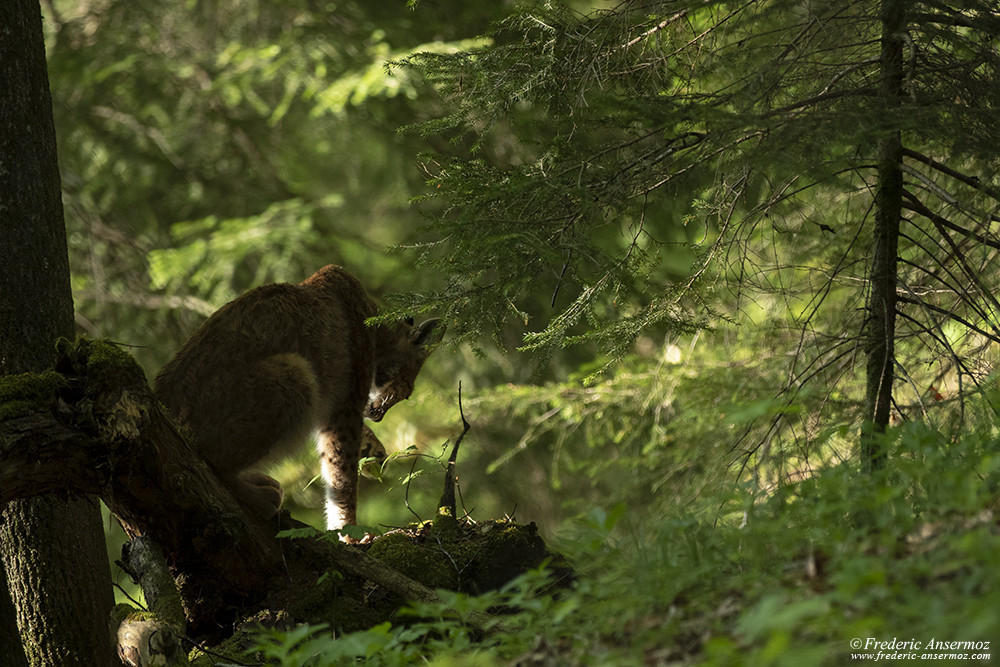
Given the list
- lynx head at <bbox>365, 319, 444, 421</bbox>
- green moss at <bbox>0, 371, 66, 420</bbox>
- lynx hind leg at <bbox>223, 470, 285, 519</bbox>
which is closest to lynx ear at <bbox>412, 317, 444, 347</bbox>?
lynx head at <bbox>365, 319, 444, 421</bbox>

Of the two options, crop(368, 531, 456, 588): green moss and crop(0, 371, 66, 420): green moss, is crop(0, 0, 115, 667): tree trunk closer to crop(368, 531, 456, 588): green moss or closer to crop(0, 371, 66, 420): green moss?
crop(0, 371, 66, 420): green moss

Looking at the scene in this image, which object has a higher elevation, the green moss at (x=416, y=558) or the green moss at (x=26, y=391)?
the green moss at (x=26, y=391)

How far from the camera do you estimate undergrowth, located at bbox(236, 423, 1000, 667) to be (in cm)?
220

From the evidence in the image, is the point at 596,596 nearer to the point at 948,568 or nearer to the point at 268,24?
the point at 948,568

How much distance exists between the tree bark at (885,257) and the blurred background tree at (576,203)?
9 cm

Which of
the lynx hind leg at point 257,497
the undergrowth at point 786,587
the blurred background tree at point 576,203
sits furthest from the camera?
the lynx hind leg at point 257,497

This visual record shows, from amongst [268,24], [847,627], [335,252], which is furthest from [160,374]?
[268,24]

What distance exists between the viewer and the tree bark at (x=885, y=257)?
398 centimetres

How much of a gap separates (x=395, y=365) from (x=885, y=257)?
387 centimetres

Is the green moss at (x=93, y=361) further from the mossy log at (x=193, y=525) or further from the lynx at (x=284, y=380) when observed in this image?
the lynx at (x=284, y=380)

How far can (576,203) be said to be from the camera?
4.05m

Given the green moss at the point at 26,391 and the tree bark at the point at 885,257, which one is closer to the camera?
the green moss at the point at 26,391

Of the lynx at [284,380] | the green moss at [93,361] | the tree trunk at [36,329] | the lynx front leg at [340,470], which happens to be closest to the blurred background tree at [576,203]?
the lynx front leg at [340,470]

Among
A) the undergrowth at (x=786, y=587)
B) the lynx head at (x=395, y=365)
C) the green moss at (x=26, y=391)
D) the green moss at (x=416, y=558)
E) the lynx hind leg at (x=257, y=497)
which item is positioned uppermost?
the lynx head at (x=395, y=365)
